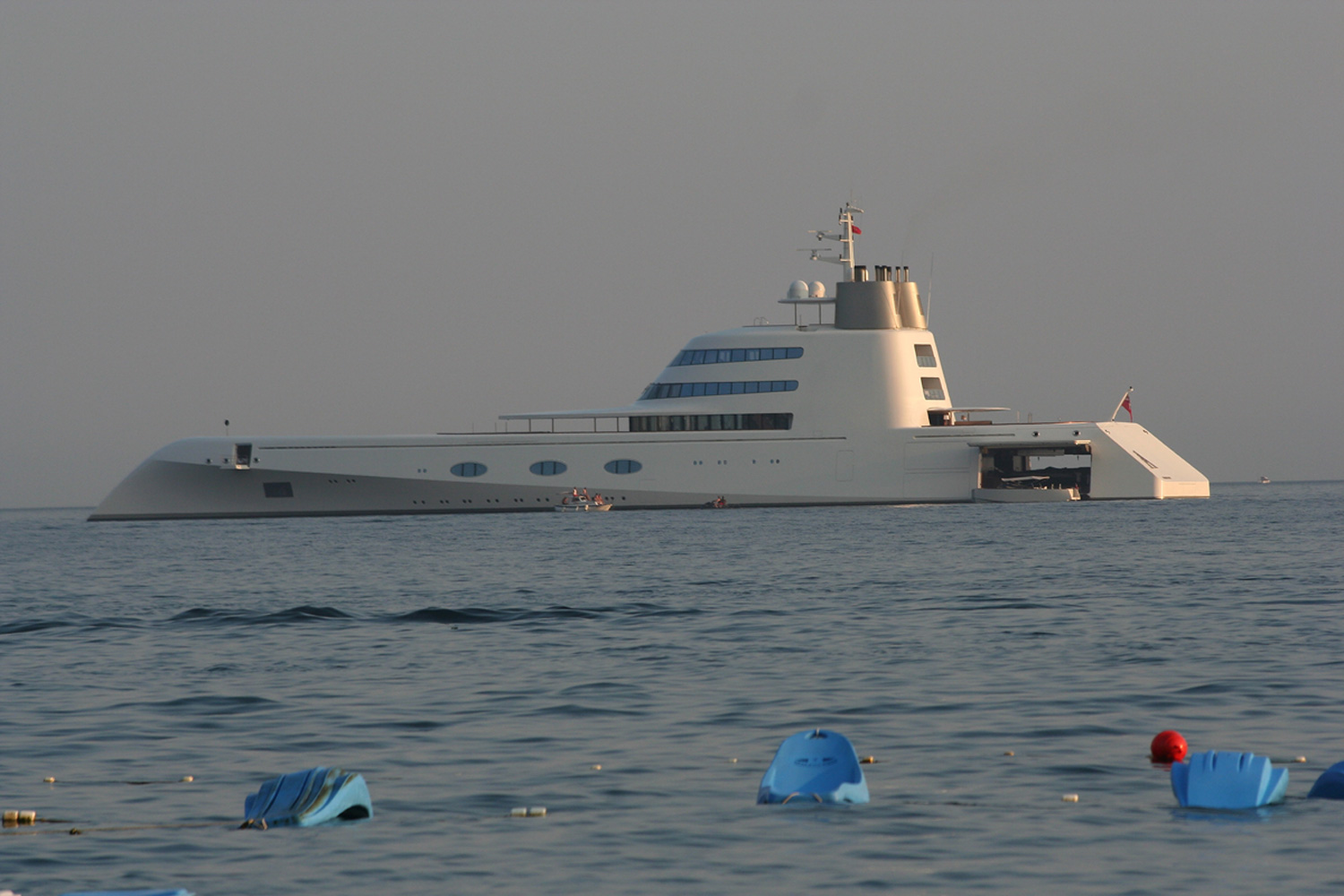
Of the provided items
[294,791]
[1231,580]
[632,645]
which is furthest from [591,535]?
[294,791]

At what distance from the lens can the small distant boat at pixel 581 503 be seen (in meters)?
62.2

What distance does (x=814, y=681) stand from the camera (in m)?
15.2

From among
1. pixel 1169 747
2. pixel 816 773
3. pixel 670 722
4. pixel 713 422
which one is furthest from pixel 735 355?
pixel 816 773

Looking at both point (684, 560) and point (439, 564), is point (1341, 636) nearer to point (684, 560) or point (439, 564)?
point (684, 560)

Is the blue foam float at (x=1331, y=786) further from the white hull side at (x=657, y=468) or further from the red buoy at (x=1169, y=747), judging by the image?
the white hull side at (x=657, y=468)

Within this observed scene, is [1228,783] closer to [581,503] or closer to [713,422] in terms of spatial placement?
[581,503]

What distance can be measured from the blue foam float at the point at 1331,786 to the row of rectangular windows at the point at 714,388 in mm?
54447

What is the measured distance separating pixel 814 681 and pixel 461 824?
6.45 m

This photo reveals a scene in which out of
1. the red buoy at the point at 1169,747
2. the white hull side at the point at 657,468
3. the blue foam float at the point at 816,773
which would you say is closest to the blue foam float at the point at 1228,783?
the red buoy at the point at 1169,747

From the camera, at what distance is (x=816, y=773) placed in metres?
9.96

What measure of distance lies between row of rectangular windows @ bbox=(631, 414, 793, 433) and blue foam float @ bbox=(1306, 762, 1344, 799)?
54235 millimetres

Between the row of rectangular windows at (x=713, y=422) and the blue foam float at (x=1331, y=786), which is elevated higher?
the row of rectangular windows at (x=713, y=422)

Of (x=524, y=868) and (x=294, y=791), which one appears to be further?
(x=294, y=791)

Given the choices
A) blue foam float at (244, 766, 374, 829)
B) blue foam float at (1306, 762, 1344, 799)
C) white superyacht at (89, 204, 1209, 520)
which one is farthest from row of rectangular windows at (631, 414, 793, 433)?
blue foam float at (1306, 762, 1344, 799)
